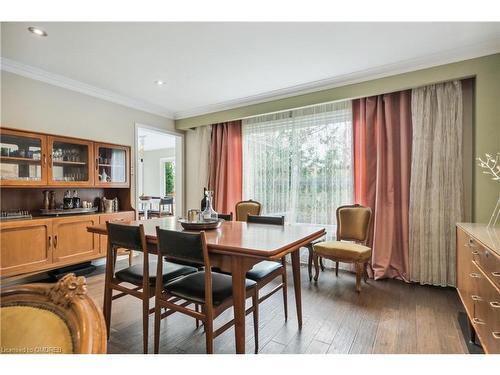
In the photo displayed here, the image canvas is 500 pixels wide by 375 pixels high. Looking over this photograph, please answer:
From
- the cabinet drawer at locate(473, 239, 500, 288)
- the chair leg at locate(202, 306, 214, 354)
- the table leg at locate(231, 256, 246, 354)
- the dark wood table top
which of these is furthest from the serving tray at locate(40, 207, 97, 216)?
the cabinet drawer at locate(473, 239, 500, 288)

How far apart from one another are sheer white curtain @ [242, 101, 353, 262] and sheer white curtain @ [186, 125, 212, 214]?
796 millimetres

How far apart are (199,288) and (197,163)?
347 centimetres

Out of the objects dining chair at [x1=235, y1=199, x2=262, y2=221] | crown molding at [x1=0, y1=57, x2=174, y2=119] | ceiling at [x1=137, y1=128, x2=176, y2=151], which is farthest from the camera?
ceiling at [x1=137, y1=128, x2=176, y2=151]

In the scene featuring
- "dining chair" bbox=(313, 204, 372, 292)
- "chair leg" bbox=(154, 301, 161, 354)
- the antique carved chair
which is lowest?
"chair leg" bbox=(154, 301, 161, 354)

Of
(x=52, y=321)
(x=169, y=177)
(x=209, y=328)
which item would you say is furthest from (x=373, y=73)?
(x=169, y=177)

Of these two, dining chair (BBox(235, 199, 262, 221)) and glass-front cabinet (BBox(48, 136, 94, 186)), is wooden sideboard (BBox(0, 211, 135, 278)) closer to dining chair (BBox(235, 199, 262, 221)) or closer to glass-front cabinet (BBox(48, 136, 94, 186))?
glass-front cabinet (BBox(48, 136, 94, 186))

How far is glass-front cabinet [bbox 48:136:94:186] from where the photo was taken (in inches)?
117

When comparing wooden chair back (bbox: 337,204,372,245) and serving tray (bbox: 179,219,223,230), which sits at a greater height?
serving tray (bbox: 179,219,223,230)

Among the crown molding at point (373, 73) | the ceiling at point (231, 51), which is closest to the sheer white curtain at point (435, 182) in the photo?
the crown molding at point (373, 73)

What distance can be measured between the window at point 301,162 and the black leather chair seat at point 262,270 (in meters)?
1.69

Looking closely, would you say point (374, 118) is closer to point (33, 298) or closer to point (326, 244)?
point (326, 244)

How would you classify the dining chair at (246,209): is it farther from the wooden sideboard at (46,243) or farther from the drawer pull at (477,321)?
the drawer pull at (477,321)

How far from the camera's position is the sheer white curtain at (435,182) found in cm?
277
